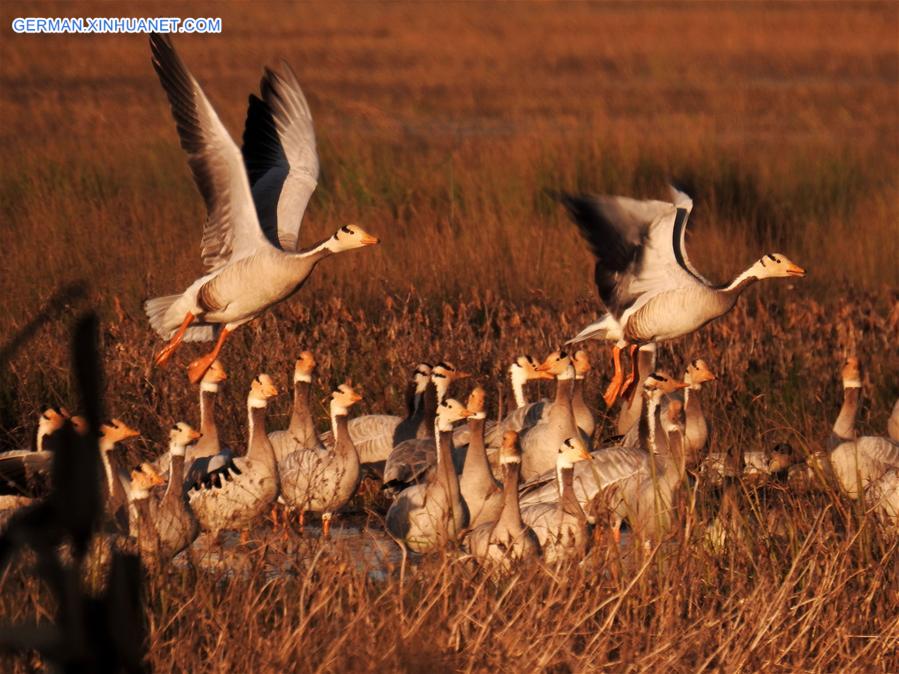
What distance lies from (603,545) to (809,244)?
24.1ft

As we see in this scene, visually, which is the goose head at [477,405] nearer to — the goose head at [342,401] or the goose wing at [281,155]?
the goose head at [342,401]

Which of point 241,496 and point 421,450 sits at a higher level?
point 241,496

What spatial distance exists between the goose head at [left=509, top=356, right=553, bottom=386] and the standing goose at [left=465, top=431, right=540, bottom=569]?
1676 millimetres

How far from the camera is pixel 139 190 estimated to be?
11891 millimetres

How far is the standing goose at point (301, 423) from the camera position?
7113 mm

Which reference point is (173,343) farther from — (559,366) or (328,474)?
(559,366)

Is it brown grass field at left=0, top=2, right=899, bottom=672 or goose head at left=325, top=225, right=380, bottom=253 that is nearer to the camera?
brown grass field at left=0, top=2, right=899, bottom=672

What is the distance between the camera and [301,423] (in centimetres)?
718

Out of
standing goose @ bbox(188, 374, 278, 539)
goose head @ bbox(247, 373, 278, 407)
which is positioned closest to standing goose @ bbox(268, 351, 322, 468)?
goose head @ bbox(247, 373, 278, 407)

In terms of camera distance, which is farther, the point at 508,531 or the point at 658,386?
the point at 658,386

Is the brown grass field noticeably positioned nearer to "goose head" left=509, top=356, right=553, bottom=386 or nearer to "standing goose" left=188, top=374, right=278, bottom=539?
"goose head" left=509, top=356, right=553, bottom=386

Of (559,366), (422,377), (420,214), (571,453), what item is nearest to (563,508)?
(571,453)

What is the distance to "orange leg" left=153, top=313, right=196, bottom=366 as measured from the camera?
792 cm

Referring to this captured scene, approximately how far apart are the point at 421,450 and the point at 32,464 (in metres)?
1.94
